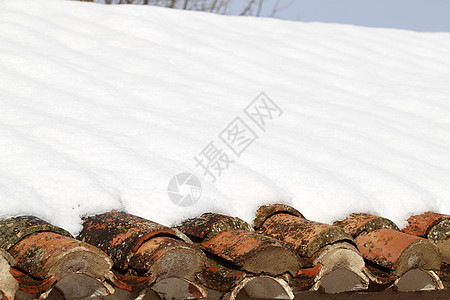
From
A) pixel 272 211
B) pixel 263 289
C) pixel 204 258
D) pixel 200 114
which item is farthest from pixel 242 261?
pixel 200 114

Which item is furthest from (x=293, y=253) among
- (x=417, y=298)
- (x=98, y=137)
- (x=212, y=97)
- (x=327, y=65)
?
(x=327, y=65)

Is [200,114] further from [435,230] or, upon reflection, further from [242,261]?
[242,261]

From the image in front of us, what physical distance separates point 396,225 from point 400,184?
0.45 metres

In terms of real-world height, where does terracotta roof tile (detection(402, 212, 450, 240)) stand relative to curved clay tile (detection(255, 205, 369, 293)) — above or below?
above

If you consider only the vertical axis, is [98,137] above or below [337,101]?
below

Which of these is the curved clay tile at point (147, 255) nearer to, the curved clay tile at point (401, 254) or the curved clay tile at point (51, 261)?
the curved clay tile at point (51, 261)

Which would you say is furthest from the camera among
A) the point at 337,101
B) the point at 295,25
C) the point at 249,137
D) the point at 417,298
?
the point at 295,25

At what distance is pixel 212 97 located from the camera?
13.3 feet

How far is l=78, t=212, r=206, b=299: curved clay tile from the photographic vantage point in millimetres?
1863

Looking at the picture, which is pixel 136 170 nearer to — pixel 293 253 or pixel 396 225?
pixel 293 253
